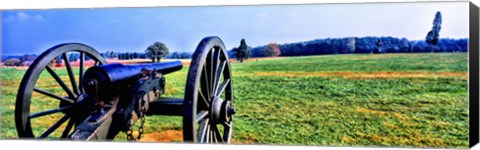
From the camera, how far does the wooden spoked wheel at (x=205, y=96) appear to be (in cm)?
407

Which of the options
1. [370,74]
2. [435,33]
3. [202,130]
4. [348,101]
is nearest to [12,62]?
[202,130]

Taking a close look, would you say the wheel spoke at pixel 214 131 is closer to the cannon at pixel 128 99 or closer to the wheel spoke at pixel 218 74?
the cannon at pixel 128 99

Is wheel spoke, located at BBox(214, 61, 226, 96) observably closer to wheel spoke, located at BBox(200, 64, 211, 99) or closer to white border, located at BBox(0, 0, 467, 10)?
wheel spoke, located at BBox(200, 64, 211, 99)

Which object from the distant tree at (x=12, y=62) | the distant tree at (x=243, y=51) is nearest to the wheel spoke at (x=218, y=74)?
the distant tree at (x=243, y=51)

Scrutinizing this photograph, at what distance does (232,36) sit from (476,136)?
2.24m

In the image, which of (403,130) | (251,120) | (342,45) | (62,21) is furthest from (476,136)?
(62,21)

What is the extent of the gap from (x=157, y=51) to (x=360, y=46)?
73.5 inches

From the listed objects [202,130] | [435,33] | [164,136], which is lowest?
[164,136]

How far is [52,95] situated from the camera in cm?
488

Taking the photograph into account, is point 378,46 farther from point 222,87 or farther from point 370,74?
point 222,87

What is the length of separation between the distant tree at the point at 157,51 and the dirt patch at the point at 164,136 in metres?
0.71

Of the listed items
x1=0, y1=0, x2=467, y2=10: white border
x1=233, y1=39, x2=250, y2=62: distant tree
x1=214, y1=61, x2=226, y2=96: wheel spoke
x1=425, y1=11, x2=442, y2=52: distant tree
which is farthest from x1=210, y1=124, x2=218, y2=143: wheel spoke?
x1=425, y1=11, x2=442, y2=52: distant tree

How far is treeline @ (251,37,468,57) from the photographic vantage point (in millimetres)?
5175

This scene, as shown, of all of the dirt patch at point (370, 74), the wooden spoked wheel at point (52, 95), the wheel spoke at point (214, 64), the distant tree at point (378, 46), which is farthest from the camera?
the distant tree at point (378, 46)
